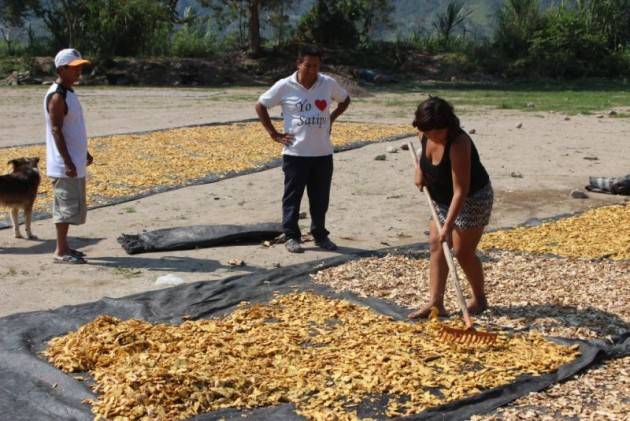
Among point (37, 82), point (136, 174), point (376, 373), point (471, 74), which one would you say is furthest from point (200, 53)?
point (376, 373)

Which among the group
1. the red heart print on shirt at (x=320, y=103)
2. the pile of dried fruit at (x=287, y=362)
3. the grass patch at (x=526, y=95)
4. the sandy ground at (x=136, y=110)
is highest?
the red heart print on shirt at (x=320, y=103)

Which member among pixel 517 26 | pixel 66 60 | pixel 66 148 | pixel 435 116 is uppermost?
pixel 517 26

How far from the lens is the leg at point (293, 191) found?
7.17m

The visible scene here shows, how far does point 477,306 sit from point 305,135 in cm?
245

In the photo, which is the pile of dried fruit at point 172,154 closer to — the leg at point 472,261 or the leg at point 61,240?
the leg at point 61,240

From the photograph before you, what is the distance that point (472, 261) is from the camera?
16.8 ft

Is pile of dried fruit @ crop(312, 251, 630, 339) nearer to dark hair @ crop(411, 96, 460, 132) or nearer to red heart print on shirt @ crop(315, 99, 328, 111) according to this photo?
dark hair @ crop(411, 96, 460, 132)

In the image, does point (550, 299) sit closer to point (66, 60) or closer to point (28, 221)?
point (66, 60)

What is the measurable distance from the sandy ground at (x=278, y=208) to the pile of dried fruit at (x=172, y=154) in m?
0.52

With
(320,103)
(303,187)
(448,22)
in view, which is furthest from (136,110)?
(448,22)

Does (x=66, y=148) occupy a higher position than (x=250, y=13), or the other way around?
(x=250, y=13)

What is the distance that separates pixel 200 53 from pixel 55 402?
111ft

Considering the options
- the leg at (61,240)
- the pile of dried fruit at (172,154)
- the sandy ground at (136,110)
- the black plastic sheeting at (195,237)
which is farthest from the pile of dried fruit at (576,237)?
the sandy ground at (136,110)

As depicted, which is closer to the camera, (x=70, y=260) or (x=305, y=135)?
(x=70, y=260)
